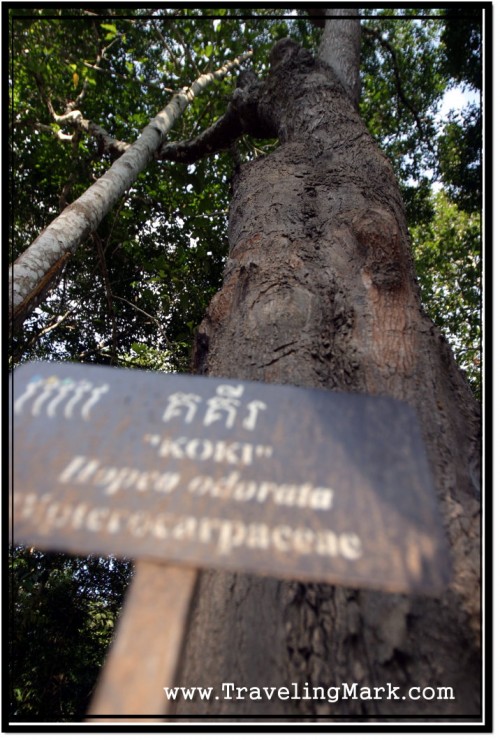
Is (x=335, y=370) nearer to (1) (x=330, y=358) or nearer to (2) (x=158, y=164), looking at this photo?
(1) (x=330, y=358)

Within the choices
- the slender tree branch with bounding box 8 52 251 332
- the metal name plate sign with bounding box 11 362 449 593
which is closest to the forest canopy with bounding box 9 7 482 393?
the slender tree branch with bounding box 8 52 251 332

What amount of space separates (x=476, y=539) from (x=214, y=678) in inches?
25.2

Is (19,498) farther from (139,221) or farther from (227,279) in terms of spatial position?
(139,221)

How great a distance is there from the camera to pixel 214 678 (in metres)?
0.86

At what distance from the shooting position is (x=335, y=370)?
4.28 feet

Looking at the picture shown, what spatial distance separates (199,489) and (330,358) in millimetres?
742

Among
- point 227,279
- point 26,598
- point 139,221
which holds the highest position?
point 139,221

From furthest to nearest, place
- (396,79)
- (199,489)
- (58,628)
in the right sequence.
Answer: (396,79)
(58,628)
(199,489)

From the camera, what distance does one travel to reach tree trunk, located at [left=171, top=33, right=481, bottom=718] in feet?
2.65

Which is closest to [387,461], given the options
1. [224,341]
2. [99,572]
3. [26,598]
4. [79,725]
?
[224,341]

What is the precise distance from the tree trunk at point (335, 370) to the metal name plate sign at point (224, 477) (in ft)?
0.90

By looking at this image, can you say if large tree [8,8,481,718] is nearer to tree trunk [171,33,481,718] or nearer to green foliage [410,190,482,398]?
tree trunk [171,33,481,718]

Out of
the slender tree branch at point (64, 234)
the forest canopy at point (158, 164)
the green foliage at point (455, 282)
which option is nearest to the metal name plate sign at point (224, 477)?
the slender tree branch at point (64, 234)

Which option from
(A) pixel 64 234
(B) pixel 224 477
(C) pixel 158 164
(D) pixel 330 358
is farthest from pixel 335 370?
(C) pixel 158 164
